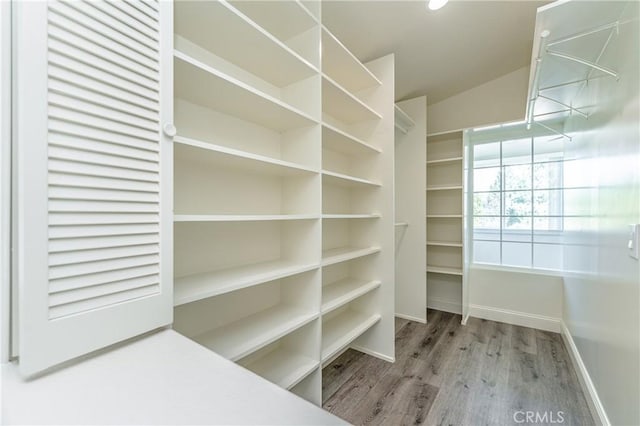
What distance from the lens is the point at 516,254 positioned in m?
3.03

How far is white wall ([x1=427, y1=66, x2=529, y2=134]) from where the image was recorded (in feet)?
9.39

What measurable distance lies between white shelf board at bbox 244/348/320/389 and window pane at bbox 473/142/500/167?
3056 millimetres

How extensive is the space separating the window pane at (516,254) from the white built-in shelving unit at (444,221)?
1.66ft

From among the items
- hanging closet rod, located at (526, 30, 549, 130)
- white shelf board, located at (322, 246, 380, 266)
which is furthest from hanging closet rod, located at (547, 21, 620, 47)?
white shelf board, located at (322, 246, 380, 266)

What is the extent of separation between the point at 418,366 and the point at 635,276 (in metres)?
1.50

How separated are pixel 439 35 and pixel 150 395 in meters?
2.83

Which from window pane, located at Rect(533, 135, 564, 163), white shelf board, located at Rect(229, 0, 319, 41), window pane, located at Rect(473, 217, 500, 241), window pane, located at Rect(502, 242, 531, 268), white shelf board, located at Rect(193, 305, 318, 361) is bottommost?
white shelf board, located at Rect(193, 305, 318, 361)

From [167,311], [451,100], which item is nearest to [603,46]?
[451,100]

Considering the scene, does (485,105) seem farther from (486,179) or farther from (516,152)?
(486,179)

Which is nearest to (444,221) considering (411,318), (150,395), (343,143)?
(411,318)

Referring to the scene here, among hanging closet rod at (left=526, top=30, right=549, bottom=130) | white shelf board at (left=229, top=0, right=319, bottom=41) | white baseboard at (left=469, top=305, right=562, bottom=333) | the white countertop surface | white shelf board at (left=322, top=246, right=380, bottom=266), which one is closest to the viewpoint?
the white countertop surface

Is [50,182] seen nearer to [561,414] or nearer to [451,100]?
[561,414]

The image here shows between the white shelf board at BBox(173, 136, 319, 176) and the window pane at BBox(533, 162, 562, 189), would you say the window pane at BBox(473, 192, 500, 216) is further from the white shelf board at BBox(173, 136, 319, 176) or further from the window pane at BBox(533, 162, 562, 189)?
the white shelf board at BBox(173, 136, 319, 176)

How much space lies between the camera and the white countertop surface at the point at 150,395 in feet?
1.48
